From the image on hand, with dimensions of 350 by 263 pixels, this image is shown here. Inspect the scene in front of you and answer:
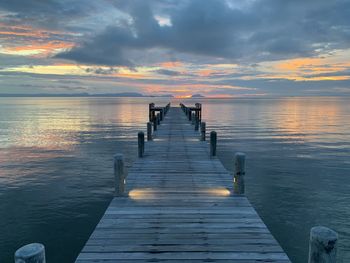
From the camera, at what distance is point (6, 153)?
1074 inches

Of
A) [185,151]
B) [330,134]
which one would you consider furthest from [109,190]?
[330,134]

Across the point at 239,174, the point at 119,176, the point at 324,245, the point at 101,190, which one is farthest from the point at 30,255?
the point at 101,190

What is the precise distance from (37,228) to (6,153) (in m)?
17.8

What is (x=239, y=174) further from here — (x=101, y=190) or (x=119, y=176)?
(x=101, y=190)

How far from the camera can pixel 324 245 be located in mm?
4574

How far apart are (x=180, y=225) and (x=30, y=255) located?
3.88 metres

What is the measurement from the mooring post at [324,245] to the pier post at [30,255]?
4.06 meters

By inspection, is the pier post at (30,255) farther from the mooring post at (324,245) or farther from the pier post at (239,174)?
the pier post at (239,174)

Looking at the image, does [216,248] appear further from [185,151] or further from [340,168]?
[340,168]

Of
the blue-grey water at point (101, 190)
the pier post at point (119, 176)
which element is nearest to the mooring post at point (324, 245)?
the pier post at point (119, 176)

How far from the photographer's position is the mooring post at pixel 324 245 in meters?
4.54

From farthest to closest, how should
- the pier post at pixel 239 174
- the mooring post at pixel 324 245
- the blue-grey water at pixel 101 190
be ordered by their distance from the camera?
the blue-grey water at pixel 101 190 → the pier post at pixel 239 174 → the mooring post at pixel 324 245

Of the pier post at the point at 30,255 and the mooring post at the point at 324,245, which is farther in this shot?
the mooring post at the point at 324,245

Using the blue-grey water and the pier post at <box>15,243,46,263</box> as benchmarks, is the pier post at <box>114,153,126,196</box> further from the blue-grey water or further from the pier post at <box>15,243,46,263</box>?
the pier post at <box>15,243,46,263</box>
